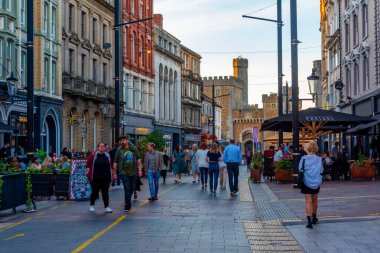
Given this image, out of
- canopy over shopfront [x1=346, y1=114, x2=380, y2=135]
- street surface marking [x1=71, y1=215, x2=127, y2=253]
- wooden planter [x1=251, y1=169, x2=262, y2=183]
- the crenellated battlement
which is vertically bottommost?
street surface marking [x1=71, y1=215, x2=127, y2=253]

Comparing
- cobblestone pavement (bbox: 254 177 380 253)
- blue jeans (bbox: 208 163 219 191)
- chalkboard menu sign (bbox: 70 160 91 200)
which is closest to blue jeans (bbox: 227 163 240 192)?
blue jeans (bbox: 208 163 219 191)

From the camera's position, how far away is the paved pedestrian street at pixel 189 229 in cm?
1028

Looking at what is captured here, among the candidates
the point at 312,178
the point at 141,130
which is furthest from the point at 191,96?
the point at 312,178

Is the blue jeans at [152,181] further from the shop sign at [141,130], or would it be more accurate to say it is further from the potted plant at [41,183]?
the shop sign at [141,130]

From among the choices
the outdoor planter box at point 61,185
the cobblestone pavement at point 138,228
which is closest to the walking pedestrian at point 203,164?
the outdoor planter box at point 61,185

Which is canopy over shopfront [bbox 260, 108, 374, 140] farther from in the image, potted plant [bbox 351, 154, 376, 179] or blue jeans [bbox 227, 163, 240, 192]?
blue jeans [bbox 227, 163, 240, 192]

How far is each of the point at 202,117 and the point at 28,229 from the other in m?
71.5

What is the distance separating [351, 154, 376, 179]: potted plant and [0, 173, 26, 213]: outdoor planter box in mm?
14970

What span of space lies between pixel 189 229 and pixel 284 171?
14.4 meters

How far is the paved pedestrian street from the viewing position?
10.3m

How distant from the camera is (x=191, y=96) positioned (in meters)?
78.6

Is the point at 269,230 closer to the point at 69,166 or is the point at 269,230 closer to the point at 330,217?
the point at 330,217

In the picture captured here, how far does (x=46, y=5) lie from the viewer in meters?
36.3

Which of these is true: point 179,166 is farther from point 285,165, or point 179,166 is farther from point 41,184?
point 41,184
